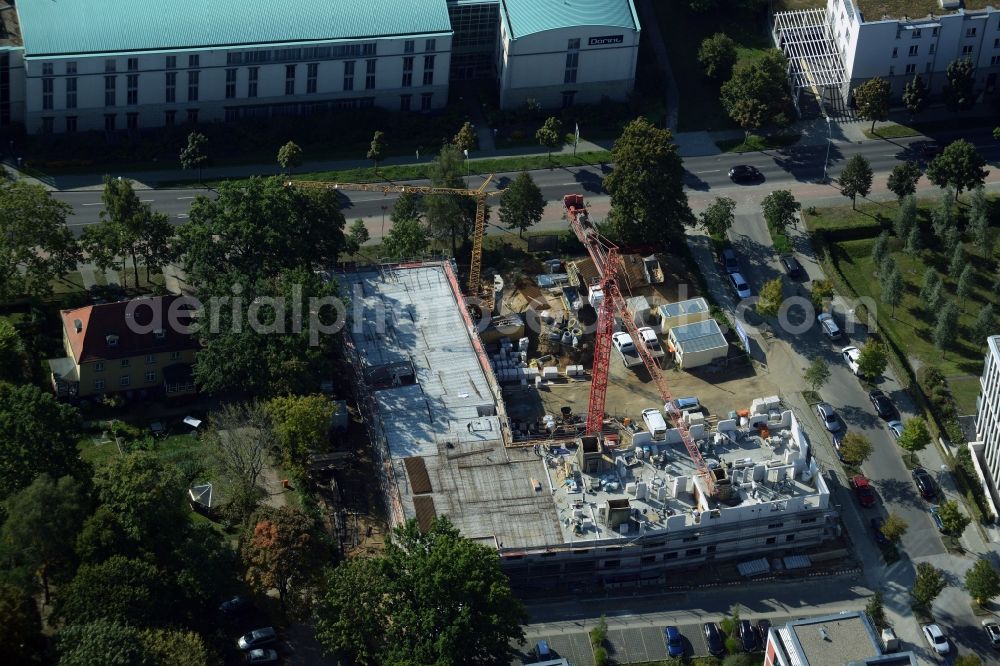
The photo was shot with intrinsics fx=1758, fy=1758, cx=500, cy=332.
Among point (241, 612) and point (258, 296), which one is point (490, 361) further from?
point (241, 612)

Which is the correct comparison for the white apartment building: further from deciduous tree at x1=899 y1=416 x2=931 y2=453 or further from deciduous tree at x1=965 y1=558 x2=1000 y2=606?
deciduous tree at x1=965 y1=558 x2=1000 y2=606

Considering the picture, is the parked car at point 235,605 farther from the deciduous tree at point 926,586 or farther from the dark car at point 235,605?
the deciduous tree at point 926,586

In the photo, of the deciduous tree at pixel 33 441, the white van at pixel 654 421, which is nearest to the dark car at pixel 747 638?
the white van at pixel 654 421

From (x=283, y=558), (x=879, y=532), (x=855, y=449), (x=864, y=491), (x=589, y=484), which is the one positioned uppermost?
(x=855, y=449)

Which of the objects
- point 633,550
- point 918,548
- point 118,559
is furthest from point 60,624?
point 918,548

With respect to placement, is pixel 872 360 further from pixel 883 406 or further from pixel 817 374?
pixel 817 374

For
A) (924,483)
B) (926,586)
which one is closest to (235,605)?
(926,586)

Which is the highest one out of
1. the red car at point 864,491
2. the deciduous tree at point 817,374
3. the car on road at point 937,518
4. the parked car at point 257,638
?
the deciduous tree at point 817,374

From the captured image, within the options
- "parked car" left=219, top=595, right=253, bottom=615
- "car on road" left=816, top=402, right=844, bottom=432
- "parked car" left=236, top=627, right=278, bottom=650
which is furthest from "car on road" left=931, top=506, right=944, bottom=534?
"parked car" left=219, top=595, right=253, bottom=615
